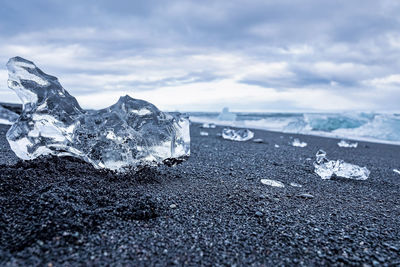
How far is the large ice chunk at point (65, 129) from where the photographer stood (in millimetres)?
3061

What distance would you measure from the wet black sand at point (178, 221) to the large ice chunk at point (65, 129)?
0.16 metres

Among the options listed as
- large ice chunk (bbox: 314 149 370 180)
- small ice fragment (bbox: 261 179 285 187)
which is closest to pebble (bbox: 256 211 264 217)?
small ice fragment (bbox: 261 179 285 187)

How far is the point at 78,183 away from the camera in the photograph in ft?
8.55

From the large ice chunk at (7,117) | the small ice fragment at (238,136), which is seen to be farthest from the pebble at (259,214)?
the large ice chunk at (7,117)

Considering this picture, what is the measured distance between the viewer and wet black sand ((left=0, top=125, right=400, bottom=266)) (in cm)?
173

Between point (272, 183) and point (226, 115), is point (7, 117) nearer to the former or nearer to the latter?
point (272, 183)

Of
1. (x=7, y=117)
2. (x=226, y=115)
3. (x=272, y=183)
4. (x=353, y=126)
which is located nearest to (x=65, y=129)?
(x=272, y=183)

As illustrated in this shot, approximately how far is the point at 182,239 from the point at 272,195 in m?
1.34

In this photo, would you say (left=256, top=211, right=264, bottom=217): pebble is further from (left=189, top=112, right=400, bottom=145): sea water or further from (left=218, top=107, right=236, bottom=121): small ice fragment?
(left=218, top=107, right=236, bottom=121): small ice fragment

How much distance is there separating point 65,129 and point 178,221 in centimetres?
170

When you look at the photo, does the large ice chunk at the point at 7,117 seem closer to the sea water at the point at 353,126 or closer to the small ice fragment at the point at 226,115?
the sea water at the point at 353,126

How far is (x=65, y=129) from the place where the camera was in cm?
313

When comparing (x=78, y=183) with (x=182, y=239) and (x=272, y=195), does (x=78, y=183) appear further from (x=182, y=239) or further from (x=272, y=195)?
(x=272, y=195)

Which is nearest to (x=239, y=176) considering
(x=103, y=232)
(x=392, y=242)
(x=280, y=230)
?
(x=280, y=230)
